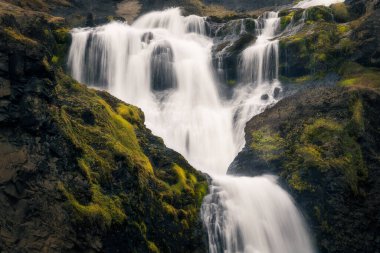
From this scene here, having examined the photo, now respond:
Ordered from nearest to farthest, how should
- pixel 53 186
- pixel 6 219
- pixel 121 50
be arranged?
pixel 6 219, pixel 53 186, pixel 121 50

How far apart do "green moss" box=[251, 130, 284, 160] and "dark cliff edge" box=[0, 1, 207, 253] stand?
185 inches

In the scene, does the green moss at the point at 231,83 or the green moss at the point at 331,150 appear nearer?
the green moss at the point at 331,150

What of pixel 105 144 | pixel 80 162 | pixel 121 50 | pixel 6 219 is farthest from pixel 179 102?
pixel 6 219

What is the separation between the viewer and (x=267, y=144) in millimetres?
21438

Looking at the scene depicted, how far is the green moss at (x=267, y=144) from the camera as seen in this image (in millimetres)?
20719

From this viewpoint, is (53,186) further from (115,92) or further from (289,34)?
(289,34)

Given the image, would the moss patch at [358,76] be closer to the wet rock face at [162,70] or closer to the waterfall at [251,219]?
the waterfall at [251,219]

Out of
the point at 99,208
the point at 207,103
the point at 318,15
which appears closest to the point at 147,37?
the point at 207,103

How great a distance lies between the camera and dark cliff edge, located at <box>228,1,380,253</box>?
1773 cm

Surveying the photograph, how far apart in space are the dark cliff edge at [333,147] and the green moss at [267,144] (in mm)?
48

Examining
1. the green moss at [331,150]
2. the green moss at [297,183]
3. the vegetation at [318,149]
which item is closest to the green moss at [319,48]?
the vegetation at [318,149]

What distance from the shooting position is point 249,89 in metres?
29.9

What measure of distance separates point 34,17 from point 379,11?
79.6 ft

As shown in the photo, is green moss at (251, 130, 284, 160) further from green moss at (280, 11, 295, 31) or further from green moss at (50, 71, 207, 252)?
green moss at (280, 11, 295, 31)
